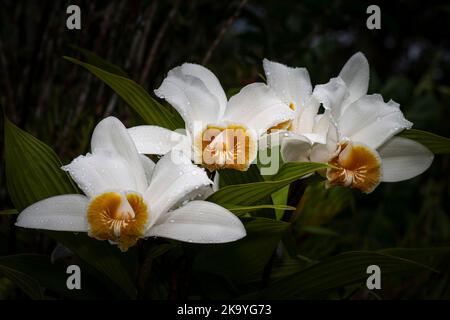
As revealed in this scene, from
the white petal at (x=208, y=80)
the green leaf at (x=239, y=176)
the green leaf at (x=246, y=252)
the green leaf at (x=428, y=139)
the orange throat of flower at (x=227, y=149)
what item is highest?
the white petal at (x=208, y=80)

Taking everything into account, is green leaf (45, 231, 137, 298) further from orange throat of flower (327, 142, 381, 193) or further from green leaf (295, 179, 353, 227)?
green leaf (295, 179, 353, 227)

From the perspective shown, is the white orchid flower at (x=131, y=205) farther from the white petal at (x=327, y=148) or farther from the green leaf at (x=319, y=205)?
the green leaf at (x=319, y=205)

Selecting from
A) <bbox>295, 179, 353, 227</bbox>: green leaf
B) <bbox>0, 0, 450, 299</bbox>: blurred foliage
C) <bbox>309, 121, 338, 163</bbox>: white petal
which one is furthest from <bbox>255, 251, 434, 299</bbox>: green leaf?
<bbox>295, 179, 353, 227</bbox>: green leaf

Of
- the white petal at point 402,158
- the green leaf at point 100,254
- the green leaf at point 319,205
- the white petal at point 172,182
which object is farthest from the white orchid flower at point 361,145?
the green leaf at point 319,205

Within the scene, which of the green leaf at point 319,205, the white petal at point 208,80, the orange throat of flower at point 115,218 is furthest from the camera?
the green leaf at point 319,205

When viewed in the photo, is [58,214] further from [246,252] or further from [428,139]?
[428,139]
